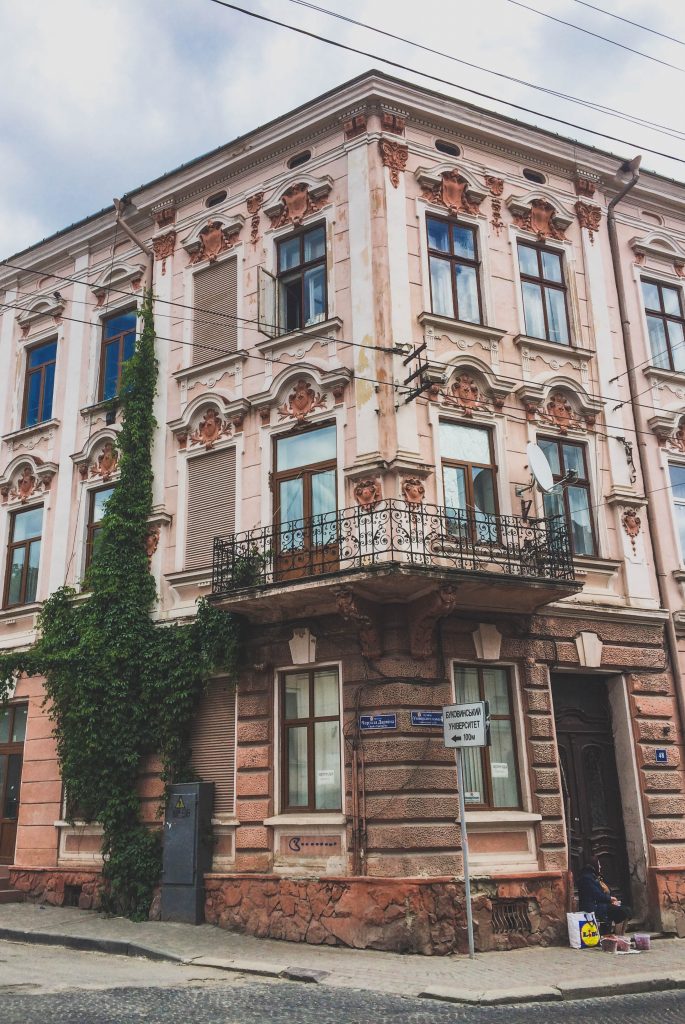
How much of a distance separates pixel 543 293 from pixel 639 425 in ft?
9.55

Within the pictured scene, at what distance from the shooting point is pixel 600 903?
41.5 feet

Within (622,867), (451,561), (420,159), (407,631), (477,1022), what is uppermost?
(420,159)

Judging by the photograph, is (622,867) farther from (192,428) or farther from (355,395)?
(192,428)

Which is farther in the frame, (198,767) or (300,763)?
(198,767)

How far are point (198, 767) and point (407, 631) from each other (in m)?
4.36

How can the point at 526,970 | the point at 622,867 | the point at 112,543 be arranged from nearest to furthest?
the point at 526,970 → the point at 622,867 → the point at 112,543

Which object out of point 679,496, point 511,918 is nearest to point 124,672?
point 511,918

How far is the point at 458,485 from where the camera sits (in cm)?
1441

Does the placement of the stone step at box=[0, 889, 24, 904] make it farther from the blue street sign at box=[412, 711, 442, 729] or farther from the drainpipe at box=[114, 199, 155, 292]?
the drainpipe at box=[114, 199, 155, 292]

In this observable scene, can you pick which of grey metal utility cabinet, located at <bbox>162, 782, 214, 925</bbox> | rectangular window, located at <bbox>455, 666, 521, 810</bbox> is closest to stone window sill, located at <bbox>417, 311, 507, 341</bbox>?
rectangular window, located at <bbox>455, 666, 521, 810</bbox>

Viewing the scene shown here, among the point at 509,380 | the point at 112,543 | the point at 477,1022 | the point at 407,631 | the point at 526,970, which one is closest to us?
the point at 477,1022

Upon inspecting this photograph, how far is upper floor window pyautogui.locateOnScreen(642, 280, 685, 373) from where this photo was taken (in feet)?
58.0

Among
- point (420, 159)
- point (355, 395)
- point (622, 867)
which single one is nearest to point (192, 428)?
point (355, 395)

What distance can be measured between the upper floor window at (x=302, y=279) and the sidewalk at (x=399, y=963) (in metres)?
9.49
